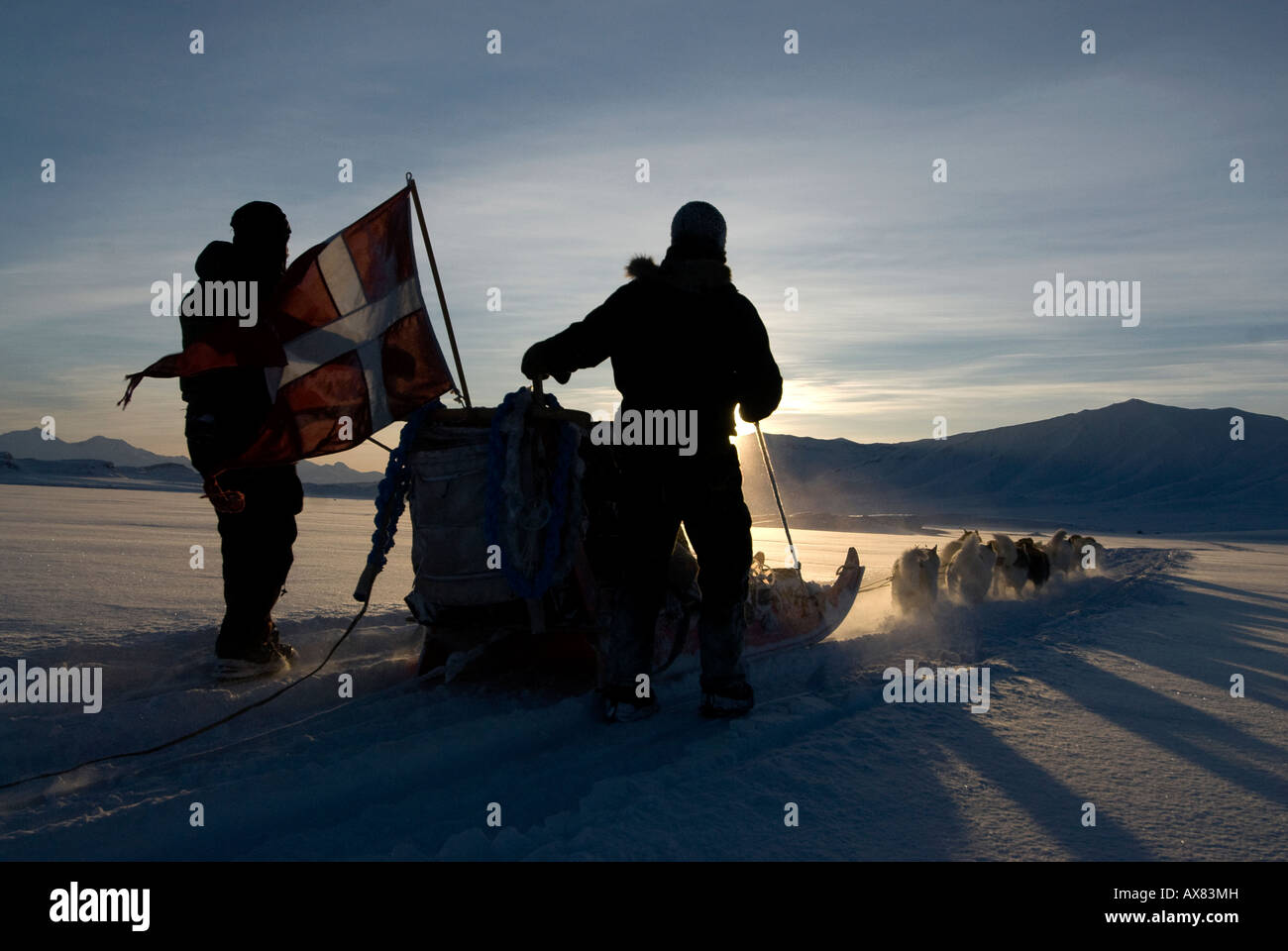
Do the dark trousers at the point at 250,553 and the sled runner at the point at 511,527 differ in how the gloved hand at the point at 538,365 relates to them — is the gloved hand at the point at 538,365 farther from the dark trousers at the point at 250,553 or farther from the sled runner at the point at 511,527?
the dark trousers at the point at 250,553

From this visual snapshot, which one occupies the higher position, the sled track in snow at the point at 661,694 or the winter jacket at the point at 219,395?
the winter jacket at the point at 219,395

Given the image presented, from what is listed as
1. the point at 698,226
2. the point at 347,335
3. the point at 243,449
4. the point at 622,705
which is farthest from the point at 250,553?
the point at 698,226

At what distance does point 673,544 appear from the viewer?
10.2ft

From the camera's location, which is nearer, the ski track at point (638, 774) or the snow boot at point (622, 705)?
the ski track at point (638, 774)

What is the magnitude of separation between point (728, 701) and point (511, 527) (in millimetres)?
1018

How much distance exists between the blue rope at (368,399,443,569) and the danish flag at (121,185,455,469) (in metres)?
0.37

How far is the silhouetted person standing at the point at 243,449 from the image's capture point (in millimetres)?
3512

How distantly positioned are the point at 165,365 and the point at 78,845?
198 cm

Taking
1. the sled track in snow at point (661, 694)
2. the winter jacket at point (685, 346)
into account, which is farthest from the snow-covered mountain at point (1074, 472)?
the winter jacket at point (685, 346)

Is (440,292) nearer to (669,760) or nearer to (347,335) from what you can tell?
(347,335)

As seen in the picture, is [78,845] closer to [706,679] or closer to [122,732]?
[122,732]

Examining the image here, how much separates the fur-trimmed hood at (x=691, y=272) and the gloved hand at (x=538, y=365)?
0.46 metres

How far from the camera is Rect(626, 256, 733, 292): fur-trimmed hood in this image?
3045 mm

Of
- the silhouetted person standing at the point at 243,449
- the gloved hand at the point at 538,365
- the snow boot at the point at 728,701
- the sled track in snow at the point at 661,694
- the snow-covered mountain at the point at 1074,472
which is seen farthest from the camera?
the snow-covered mountain at the point at 1074,472
